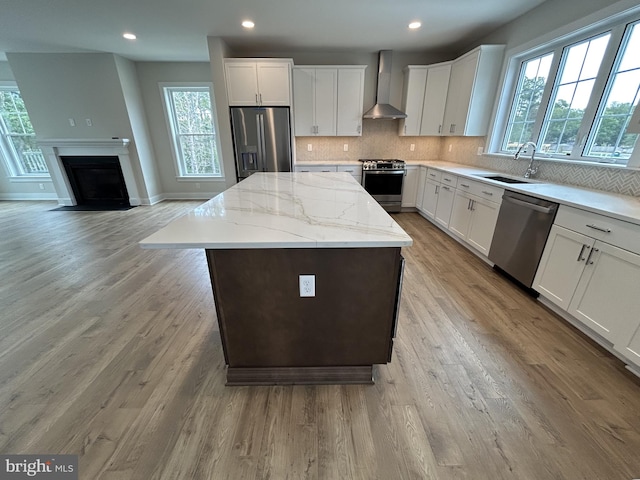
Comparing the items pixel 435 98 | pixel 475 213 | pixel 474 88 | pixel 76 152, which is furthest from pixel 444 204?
pixel 76 152

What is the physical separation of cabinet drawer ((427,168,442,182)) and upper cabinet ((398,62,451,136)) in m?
0.83

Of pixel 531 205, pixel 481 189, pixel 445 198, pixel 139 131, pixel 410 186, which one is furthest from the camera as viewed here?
pixel 139 131

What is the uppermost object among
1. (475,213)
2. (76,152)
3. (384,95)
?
(384,95)

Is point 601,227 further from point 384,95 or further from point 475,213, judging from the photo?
point 384,95

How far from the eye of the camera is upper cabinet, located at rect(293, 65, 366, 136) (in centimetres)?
417

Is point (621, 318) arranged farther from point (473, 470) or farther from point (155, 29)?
→ point (155, 29)

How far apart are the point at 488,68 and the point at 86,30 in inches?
211

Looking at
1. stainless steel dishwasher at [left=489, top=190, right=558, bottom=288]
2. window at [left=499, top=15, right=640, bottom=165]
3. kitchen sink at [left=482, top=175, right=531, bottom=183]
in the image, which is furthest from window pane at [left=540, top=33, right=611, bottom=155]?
stainless steel dishwasher at [left=489, top=190, right=558, bottom=288]

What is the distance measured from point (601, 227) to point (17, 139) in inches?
360

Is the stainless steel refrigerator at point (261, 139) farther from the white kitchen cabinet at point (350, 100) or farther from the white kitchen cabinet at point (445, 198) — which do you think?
the white kitchen cabinet at point (445, 198)

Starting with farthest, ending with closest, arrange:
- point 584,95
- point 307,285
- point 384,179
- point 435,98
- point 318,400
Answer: point 384,179, point 435,98, point 584,95, point 318,400, point 307,285

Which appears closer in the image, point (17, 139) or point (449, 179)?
point (449, 179)

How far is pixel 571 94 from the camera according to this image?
260 cm

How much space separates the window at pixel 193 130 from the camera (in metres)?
5.22
